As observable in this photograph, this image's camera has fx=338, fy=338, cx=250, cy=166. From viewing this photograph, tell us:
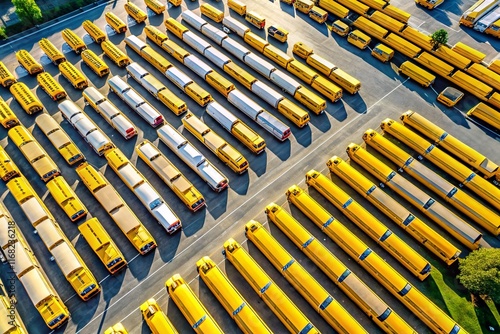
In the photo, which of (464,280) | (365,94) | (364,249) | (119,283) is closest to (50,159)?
(119,283)

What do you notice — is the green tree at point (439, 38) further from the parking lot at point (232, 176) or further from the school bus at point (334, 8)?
the school bus at point (334, 8)

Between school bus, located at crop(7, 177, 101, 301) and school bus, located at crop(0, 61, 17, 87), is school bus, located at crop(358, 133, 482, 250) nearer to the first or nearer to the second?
school bus, located at crop(7, 177, 101, 301)

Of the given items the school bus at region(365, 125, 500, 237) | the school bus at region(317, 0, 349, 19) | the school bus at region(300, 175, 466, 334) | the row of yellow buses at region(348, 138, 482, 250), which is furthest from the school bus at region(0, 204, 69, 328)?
the school bus at region(317, 0, 349, 19)

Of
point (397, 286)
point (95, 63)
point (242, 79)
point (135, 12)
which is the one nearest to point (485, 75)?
point (242, 79)

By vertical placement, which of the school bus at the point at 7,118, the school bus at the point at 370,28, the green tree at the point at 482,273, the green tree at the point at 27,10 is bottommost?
the green tree at the point at 482,273

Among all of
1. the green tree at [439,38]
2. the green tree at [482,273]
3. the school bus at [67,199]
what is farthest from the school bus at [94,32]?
the green tree at [482,273]

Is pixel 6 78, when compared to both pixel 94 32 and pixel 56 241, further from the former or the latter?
pixel 56 241
